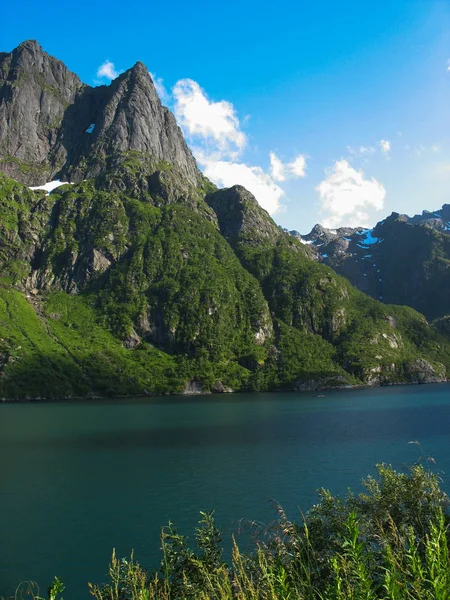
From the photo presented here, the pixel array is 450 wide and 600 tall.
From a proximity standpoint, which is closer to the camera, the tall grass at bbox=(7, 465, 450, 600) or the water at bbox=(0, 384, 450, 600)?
the tall grass at bbox=(7, 465, 450, 600)

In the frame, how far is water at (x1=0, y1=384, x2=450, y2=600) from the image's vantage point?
34531 mm

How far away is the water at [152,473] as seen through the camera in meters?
34.5

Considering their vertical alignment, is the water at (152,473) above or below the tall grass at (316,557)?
below

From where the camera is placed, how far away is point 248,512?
1590 inches

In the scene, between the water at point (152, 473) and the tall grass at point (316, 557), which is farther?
the water at point (152, 473)

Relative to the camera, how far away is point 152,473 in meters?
57.3

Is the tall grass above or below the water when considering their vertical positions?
above

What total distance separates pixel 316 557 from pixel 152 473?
45341 millimetres

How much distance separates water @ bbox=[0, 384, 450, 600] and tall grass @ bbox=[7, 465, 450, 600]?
955cm

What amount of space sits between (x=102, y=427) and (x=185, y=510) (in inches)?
2419

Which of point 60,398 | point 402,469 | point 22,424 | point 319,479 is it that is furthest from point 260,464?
point 60,398

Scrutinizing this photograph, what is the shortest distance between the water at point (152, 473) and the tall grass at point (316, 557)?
9552 mm

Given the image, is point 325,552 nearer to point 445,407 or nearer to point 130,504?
point 130,504

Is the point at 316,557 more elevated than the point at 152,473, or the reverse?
the point at 316,557
